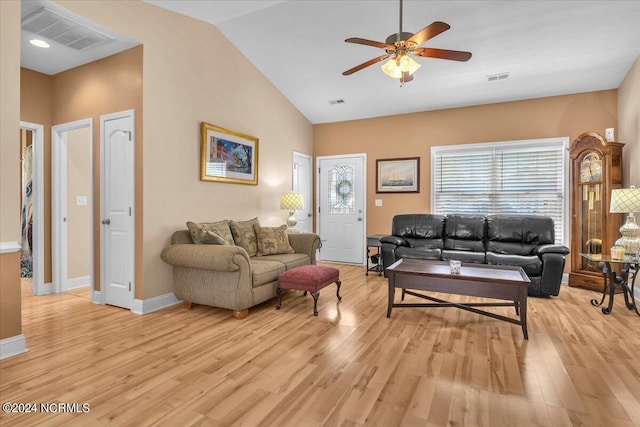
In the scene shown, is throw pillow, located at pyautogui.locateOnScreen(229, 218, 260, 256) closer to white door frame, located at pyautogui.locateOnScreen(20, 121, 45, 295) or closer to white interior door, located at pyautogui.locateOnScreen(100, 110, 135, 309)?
white interior door, located at pyautogui.locateOnScreen(100, 110, 135, 309)

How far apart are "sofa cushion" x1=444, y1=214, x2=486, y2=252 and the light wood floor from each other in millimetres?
1460

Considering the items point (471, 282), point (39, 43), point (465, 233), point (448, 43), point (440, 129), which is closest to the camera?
point (471, 282)

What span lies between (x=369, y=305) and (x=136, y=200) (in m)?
2.73

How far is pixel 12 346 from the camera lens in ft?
8.09

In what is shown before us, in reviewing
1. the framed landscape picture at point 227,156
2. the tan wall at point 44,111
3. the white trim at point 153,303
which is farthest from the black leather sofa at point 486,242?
the tan wall at point 44,111

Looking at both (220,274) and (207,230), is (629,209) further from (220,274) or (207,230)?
(207,230)

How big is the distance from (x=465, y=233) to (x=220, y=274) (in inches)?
140

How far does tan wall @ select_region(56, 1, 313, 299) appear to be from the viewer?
345 cm

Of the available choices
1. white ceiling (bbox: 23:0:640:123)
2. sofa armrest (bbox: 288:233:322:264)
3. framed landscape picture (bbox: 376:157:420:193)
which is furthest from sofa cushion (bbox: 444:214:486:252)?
sofa armrest (bbox: 288:233:322:264)

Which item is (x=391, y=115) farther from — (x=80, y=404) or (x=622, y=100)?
(x=80, y=404)

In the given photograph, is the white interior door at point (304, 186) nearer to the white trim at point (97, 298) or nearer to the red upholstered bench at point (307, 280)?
the red upholstered bench at point (307, 280)

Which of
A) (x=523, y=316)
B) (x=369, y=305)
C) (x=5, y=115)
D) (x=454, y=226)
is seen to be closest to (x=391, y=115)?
(x=454, y=226)

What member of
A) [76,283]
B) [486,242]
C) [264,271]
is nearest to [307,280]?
[264,271]

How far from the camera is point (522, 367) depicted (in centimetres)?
230
